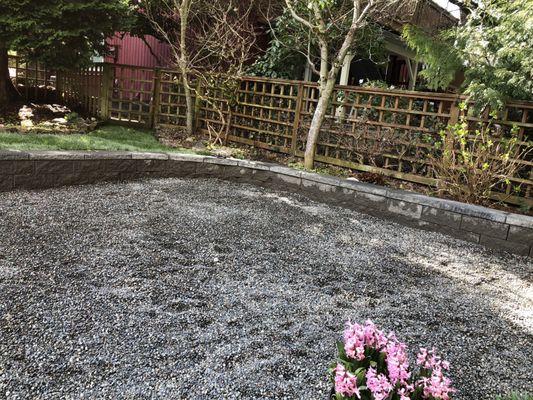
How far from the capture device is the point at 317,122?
6.20 metres

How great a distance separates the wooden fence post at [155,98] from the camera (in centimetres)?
850

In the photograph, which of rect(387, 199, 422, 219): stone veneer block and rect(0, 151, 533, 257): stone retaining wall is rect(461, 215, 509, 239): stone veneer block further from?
rect(387, 199, 422, 219): stone veneer block

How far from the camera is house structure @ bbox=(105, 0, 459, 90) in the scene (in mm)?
9578

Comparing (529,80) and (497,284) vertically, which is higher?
(529,80)

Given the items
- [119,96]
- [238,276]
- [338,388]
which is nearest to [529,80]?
[238,276]

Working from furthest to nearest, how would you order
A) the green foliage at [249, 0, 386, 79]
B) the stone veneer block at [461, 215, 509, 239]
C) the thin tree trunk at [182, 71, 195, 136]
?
the green foliage at [249, 0, 386, 79], the thin tree trunk at [182, 71, 195, 136], the stone veneer block at [461, 215, 509, 239]

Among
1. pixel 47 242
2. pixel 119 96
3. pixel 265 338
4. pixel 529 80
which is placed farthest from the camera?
pixel 119 96

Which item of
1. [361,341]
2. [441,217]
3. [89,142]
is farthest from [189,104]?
[361,341]

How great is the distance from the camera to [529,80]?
4559 mm

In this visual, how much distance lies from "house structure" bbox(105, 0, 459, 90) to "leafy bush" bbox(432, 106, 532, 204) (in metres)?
3.59

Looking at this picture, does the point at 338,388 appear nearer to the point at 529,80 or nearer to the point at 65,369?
the point at 65,369

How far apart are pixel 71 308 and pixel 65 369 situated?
58cm

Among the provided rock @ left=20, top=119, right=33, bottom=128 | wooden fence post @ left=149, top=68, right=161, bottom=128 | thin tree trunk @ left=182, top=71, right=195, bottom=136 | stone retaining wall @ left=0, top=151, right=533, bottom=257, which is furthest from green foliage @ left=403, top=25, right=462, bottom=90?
rock @ left=20, top=119, right=33, bottom=128

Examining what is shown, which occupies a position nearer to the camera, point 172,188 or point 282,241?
point 282,241
